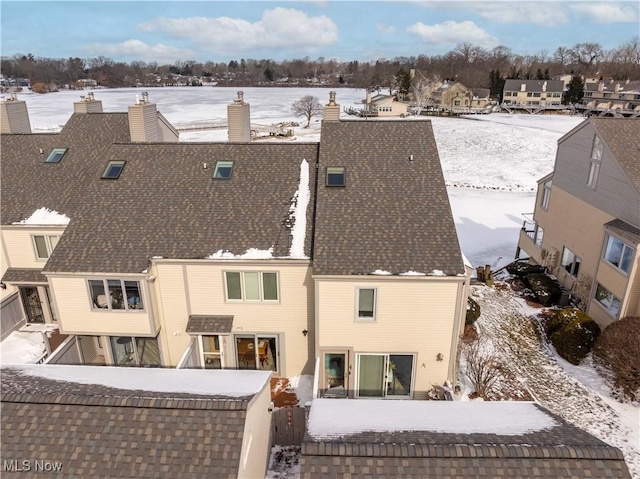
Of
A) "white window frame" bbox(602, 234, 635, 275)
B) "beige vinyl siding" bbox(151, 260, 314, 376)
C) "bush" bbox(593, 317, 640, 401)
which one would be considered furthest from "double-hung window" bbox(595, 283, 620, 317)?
"beige vinyl siding" bbox(151, 260, 314, 376)

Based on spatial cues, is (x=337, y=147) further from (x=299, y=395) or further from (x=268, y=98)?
(x=268, y=98)

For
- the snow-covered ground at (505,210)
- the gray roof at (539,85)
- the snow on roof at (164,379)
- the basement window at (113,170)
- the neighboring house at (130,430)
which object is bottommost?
the snow-covered ground at (505,210)

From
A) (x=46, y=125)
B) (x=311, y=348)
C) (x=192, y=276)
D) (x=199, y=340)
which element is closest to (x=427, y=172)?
(x=311, y=348)

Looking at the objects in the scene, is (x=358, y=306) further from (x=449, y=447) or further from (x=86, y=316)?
(x=86, y=316)

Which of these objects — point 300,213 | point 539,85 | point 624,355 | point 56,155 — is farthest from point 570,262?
point 539,85

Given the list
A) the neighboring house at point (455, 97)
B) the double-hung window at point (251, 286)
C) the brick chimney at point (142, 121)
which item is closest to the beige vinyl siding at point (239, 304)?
the double-hung window at point (251, 286)

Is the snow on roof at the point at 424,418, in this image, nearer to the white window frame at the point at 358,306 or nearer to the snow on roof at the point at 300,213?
the white window frame at the point at 358,306
